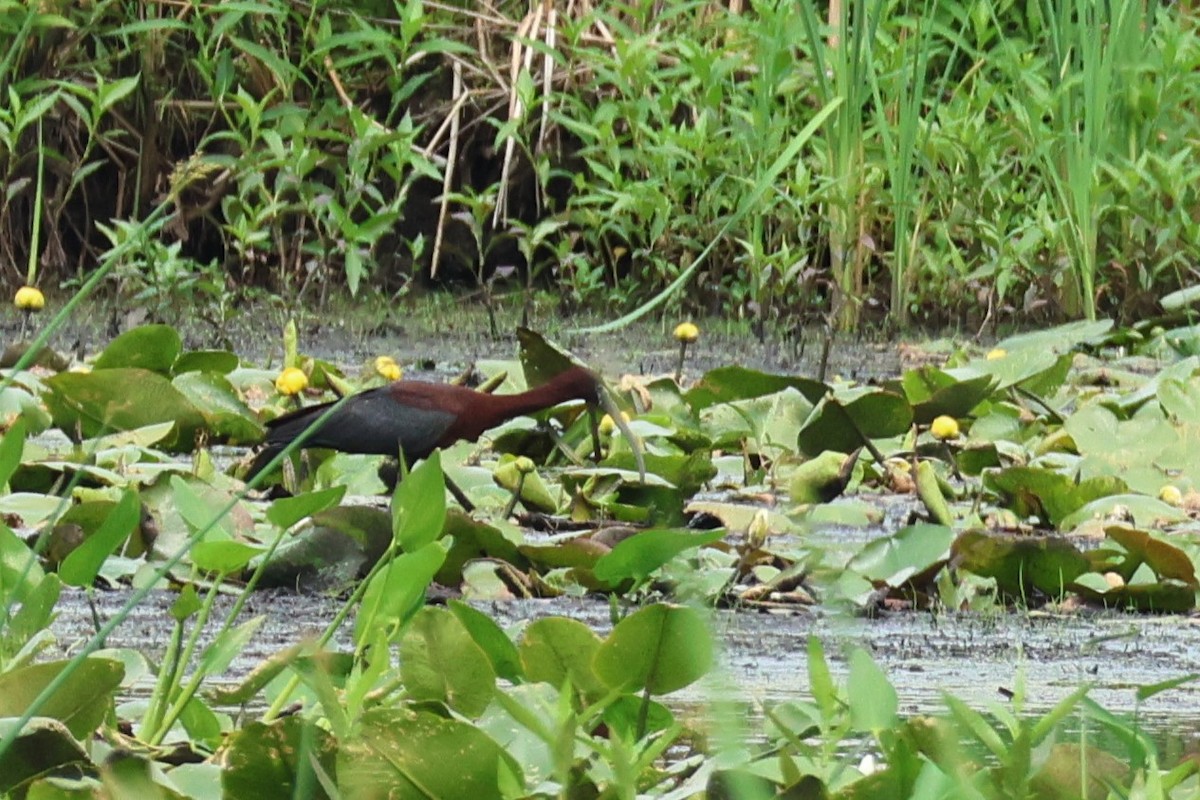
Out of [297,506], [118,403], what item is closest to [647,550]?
[297,506]

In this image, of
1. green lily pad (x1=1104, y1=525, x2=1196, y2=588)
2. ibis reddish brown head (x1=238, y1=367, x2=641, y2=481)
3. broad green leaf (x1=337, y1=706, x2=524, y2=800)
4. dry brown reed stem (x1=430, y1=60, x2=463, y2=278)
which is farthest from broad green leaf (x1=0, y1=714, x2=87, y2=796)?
dry brown reed stem (x1=430, y1=60, x2=463, y2=278)

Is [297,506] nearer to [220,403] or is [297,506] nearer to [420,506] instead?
[420,506]

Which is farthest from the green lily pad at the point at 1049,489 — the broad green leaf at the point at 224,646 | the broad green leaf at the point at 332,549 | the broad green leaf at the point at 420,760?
the broad green leaf at the point at 420,760

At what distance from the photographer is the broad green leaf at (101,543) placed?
4.76ft

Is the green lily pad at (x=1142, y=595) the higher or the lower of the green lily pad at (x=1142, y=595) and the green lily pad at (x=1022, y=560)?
the lower

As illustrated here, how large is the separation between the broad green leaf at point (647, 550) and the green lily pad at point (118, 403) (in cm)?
158

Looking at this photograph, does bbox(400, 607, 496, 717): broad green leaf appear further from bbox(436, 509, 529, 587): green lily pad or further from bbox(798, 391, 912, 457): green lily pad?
bbox(798, 391, 912, 457): green lily pad

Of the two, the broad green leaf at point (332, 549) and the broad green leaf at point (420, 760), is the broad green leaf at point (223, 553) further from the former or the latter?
the broad green leaf at point (332, 549)

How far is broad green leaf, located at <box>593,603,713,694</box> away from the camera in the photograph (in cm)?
126

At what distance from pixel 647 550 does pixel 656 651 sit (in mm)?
317

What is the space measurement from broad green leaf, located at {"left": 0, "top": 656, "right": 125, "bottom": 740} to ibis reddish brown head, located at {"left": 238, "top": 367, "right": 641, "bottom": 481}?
4.53 ft

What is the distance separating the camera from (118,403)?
3.20 m

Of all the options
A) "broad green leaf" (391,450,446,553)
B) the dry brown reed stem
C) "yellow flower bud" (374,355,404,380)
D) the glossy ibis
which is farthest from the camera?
the dry brown reed stem

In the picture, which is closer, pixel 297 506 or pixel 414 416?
pixel 297 506
